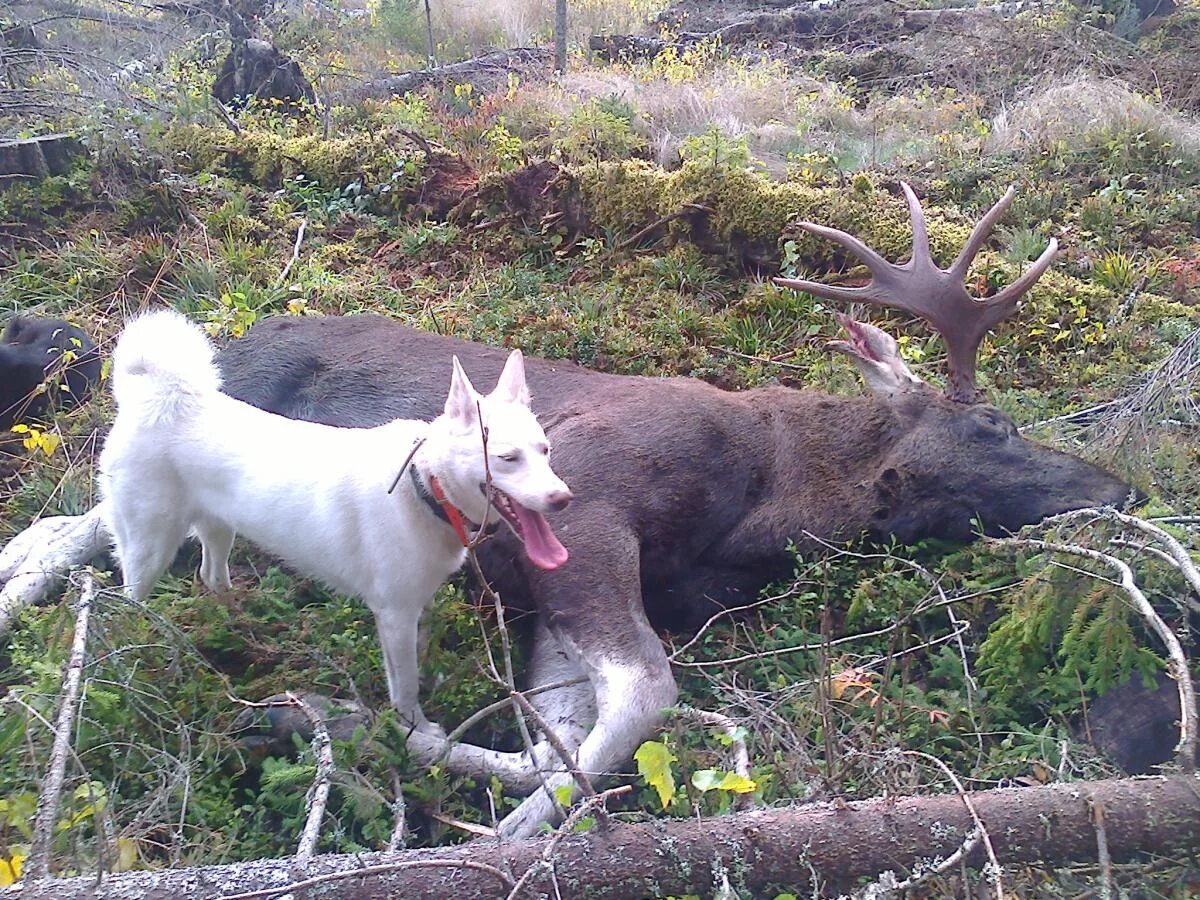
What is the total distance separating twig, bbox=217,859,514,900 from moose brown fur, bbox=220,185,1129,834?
4.46ft

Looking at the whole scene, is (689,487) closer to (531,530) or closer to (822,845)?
(531,530)

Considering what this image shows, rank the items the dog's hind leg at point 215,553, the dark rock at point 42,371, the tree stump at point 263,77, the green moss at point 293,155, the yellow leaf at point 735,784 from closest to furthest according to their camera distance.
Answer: the yellow leaf at point 735,784
the dog's hind leg at point 215,553
the dark rock at point 42,371
the green moss at point 293,155
the tree stump at point 263,77

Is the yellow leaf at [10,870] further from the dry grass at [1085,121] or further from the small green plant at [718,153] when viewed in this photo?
the dry grass at [1085,121]

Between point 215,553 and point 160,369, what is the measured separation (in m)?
0.85

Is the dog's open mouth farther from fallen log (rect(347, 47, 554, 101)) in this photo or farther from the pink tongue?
fallen log (rect(347, 47, 554, 101))

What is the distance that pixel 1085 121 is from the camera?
344 inches

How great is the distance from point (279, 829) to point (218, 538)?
134 cm

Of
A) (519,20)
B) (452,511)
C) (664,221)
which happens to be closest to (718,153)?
(664,221)

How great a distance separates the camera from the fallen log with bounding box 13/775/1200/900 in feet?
8.07

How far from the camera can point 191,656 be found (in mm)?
3764

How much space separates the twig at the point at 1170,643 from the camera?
2.57m

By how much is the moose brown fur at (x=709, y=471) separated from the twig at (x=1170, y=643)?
78 cm

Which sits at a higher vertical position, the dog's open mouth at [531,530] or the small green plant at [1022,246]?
the dog's open mouth at [531,530]

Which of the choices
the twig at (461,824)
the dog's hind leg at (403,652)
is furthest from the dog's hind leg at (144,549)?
the twig at (461,824)
